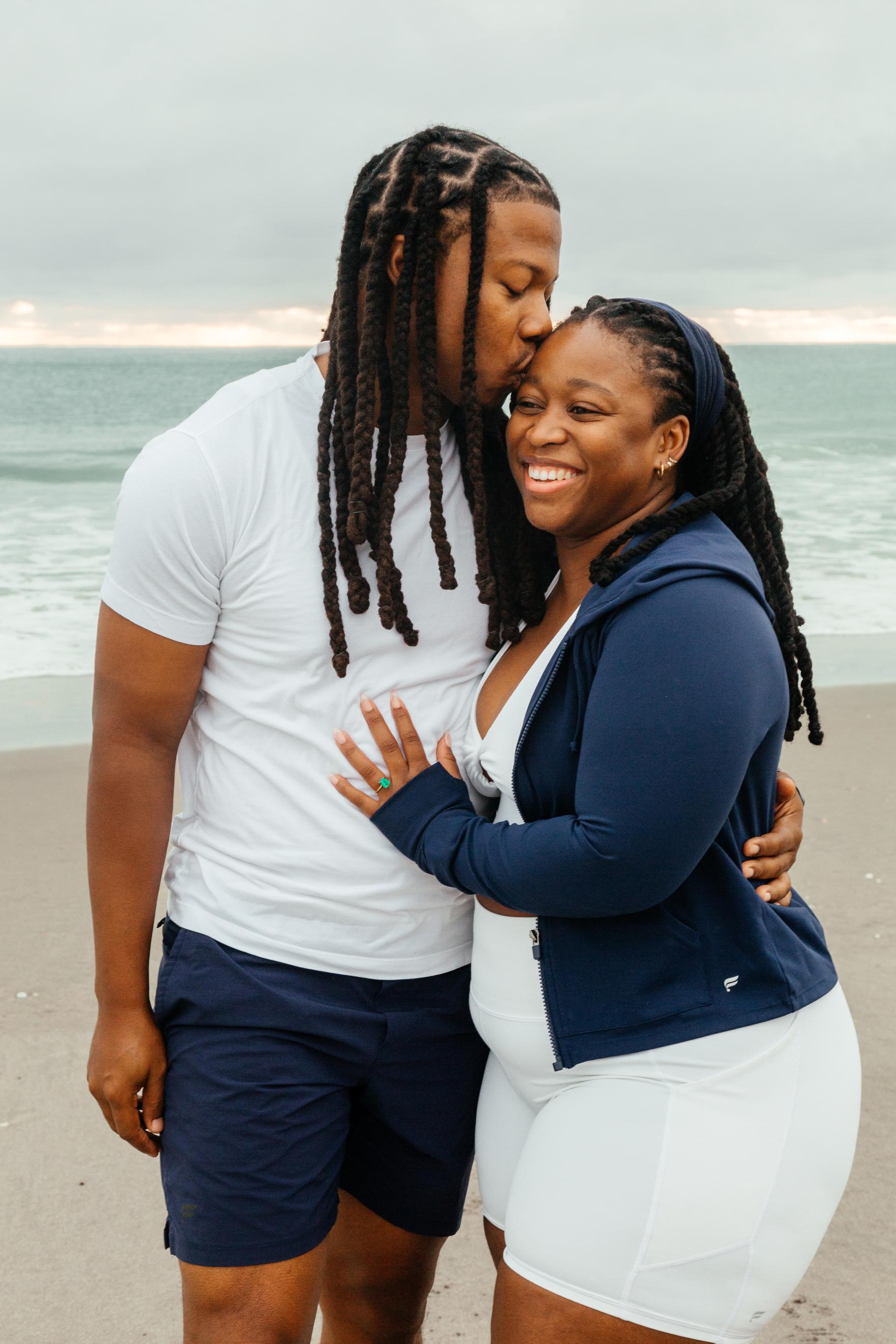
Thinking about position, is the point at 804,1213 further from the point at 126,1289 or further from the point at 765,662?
the point at 126,1289

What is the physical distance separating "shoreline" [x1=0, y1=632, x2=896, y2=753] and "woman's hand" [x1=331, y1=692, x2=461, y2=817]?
184 inches

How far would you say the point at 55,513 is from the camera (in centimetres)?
1546

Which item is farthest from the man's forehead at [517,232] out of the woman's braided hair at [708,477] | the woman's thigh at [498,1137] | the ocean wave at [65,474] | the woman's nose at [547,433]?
the ocean wave at [65,474]

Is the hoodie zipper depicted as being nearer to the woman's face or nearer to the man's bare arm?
the woman's face

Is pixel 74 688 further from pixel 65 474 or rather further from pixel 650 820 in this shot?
pixel 65 474

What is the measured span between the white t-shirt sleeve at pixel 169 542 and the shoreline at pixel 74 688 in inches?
184

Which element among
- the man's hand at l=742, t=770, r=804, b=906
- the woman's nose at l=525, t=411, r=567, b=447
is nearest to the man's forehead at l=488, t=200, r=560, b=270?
the woman's nose at l=525, t=411, r=567, b=447

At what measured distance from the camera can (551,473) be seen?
185 centimetres

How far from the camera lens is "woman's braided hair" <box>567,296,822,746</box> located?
5.86 feet

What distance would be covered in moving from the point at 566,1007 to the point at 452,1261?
5.01 ft

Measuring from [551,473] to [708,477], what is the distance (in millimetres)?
260

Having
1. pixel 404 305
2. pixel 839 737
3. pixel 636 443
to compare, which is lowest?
pixel 839 737

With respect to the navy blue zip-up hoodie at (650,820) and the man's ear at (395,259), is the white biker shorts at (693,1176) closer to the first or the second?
the navy blue zip-up hoodie at (650,820)

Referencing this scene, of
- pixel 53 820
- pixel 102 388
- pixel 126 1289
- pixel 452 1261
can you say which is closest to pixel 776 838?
pixel 452 1261
